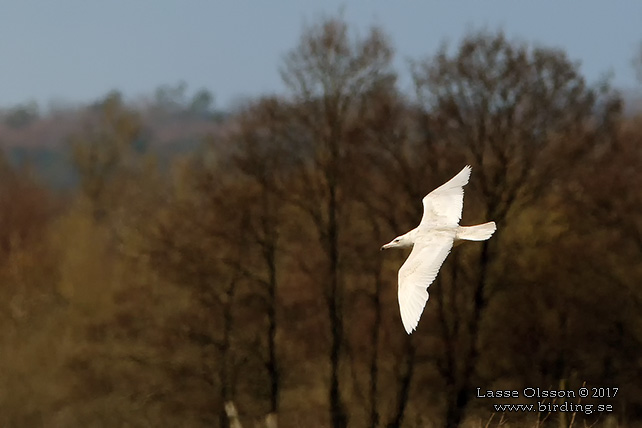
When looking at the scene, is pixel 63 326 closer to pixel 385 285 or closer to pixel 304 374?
pixel 304 374

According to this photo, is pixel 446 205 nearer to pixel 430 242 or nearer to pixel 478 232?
pixel 430 242

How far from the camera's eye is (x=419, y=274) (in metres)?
10.0

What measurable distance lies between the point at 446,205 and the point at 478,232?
1.48 m

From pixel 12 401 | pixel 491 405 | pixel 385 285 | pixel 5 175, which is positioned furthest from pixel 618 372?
pixel 5 175

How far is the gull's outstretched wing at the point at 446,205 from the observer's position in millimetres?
11922

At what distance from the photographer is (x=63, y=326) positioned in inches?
1405

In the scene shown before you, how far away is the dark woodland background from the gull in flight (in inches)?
496

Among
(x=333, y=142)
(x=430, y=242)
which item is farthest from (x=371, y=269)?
(x=430, y=242)

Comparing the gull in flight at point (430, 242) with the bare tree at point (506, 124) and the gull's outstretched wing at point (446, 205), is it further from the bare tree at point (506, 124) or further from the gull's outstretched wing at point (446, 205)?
the bare tree at point (506, 124)

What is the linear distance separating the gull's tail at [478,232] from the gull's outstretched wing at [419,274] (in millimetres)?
145

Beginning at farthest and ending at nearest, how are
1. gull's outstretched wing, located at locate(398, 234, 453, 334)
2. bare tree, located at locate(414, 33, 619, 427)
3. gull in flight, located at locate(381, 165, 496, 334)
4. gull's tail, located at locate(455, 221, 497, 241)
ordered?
bare tree, located at locate(414, 33, 619, 427), gull's tail, located at locate(455, 221, 497, 241), gull in flight, located at locate(381, 165, 496, 334), gull's outstretched wing, located at locate(398, 234, 453, 334)

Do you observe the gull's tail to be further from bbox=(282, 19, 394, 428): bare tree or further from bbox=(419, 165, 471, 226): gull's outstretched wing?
bbox=(282, 19, 394, 428): bare tree

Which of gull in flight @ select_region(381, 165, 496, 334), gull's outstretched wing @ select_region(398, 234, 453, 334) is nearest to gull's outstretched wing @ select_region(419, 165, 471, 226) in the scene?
gull in flight @ select_region(381, 165, 496, 334)

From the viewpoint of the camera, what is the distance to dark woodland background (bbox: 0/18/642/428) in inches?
1043
